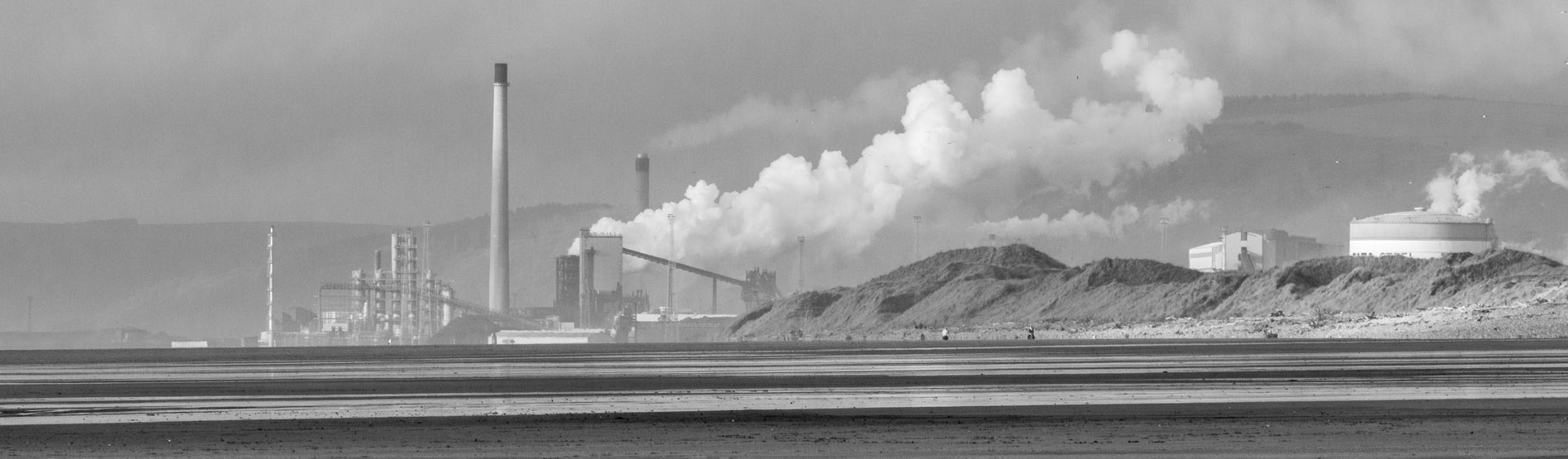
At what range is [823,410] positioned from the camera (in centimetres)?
3488

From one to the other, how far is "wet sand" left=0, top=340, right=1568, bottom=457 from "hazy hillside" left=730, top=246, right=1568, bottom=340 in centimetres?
8019

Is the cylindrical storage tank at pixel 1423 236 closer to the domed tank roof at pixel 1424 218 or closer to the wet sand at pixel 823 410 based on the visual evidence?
the domed tank roof at pixel 1424 218

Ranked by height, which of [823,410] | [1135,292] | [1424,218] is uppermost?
[1424,218]

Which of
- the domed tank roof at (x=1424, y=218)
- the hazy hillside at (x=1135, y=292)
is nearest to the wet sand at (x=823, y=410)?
the hazy hillside at (x=1135, y=292)

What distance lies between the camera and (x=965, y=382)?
45469 mm

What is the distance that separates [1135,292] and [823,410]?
436ft

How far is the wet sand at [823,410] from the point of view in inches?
1056

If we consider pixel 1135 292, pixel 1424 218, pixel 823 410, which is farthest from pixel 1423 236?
pixel 823 410

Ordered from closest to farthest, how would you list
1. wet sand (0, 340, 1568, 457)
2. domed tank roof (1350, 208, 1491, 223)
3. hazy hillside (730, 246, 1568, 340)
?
wet sand (0, 340, 1568, 457), hazy hillside (730, 246, 1568, 340), domed tank roof (1350, 208, 1491, 223)

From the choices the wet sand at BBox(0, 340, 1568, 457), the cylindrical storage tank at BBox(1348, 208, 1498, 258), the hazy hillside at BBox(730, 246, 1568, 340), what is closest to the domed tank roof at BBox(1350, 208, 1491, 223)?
the cylindrical storage tank at BBox(1348, 208, 1498, 258)

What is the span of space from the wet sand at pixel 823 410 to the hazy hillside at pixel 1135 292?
8019cm

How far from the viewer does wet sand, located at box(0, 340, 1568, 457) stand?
88.0 feet

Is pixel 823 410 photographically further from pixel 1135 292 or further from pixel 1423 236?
pixel 1423 236

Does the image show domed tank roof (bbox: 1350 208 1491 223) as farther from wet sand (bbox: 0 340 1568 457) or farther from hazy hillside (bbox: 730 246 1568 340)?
wet sand (bbox: 0 340 1568 457)
